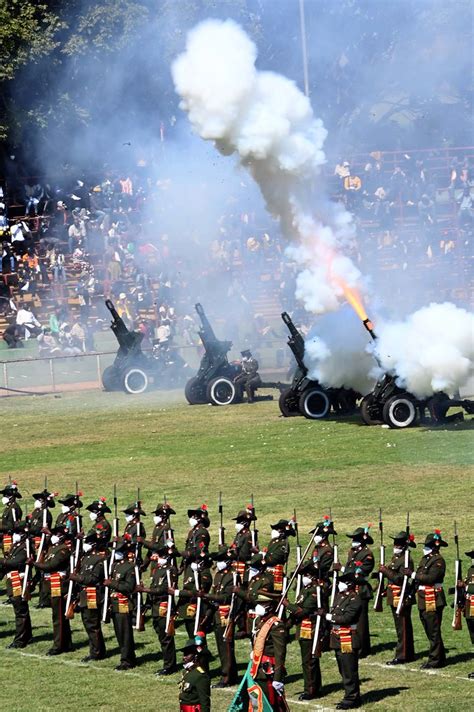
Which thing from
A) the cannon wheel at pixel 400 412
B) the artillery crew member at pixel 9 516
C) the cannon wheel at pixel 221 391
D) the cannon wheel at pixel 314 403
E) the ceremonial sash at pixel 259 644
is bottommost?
the ceremonial sash at pixel 259 644

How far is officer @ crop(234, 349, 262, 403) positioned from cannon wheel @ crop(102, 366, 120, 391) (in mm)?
5014

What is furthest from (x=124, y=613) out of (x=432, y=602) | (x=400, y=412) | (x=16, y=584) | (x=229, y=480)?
(x=400, y=412)

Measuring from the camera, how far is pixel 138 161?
2461 inches

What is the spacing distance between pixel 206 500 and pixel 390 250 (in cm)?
3271

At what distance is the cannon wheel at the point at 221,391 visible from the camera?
148 ft

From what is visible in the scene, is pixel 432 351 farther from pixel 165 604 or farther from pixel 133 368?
pixel 165 604

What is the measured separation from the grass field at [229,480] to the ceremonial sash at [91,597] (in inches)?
32.2

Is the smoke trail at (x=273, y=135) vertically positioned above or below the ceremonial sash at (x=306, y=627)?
above

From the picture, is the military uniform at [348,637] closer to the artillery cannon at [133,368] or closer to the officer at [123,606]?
the officer at [123,606]

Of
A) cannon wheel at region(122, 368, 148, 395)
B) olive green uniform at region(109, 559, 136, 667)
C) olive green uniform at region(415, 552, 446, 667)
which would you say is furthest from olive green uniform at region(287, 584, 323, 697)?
cannon wheel at region(122, 368, 148, 395)

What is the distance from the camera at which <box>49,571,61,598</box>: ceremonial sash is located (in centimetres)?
2388

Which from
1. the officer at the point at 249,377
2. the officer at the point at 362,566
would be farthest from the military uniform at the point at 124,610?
the officer at the point at 249,377

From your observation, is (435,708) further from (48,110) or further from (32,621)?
(48,110)

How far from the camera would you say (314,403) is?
41688mm
